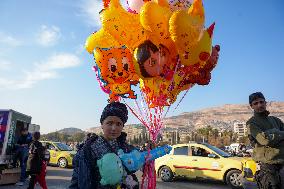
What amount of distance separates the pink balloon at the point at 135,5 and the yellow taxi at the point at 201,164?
7896mm

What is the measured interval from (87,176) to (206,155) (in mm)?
10782

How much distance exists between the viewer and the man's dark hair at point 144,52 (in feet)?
16.5

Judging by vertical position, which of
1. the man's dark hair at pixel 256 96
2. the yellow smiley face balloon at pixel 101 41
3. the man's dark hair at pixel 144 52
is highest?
the yellow smiley face balloon at pixel 101 41

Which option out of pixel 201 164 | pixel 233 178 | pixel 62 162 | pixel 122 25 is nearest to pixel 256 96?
pixel 122 25

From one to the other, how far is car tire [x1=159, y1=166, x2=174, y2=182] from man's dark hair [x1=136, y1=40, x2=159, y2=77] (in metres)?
8.76

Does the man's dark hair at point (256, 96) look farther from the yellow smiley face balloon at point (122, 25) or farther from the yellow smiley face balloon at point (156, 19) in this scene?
the yellow smiley face balloon at point (122, 25)

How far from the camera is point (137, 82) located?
639 cm

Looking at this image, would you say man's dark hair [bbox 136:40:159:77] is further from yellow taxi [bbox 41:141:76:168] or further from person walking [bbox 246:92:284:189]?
yellow taxi [bbox 41:141:76:168]

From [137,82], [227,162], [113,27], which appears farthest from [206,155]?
[113,27]

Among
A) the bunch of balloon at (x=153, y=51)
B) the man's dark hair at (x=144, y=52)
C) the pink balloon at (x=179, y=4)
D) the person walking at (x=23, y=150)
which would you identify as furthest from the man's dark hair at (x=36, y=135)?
the pink balloon at (x=179, y=4)

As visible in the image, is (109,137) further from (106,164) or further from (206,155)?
(206,155)

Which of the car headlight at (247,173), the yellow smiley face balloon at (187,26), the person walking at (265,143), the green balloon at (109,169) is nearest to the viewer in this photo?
the green balloon at (109,169)

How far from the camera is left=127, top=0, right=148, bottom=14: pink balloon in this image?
19.0 ft

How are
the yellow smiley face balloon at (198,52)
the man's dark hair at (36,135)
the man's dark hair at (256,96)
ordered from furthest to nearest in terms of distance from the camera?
the man's dark hair at (36,135), the yellow smiley face balloon at (198,52), the man's dark hair at (256,96)
